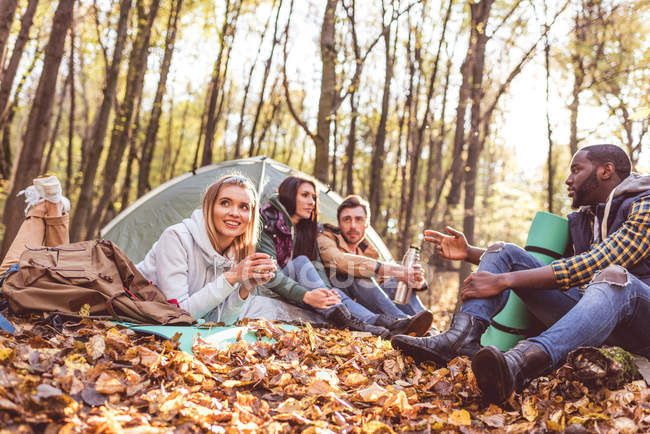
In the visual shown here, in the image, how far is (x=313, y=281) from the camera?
435cm

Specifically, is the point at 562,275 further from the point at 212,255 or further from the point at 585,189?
the point at 212,255

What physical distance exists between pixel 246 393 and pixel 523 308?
6.15ft

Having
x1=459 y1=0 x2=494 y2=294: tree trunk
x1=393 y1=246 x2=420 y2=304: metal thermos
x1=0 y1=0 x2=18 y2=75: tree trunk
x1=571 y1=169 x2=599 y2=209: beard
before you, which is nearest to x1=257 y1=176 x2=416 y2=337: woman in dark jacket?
x1=393 y1=246 x2=420 y2=304: metal thermos

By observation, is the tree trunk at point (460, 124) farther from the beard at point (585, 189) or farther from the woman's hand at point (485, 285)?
the woman's hand at point (485, 285)

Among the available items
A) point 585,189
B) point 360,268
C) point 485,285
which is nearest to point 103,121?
point 360,268

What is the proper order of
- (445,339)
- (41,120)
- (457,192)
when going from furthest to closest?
(457,192), (41,120), (445,339)

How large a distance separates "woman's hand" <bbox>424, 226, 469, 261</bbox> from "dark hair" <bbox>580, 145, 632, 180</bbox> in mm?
974

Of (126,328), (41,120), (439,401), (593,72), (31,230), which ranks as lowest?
(439,401)

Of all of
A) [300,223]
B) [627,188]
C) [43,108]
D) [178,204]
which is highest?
[43,108]

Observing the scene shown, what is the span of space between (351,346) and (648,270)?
5.88 feet

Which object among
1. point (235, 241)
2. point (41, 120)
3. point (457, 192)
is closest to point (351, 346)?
point (235, 241)

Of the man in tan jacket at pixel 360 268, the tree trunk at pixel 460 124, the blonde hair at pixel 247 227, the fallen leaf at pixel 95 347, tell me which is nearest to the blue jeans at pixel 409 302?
the man in tan jacket at pixel 360 268

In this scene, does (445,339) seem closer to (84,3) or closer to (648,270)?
(648,270)

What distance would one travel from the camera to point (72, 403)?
5.92 ft
